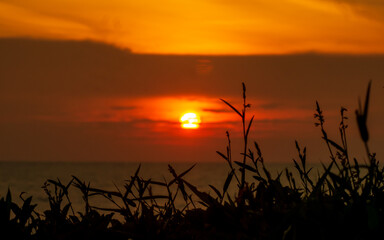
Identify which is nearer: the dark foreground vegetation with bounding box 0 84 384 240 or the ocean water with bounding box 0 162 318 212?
the dark foreground vegetation with bounding box 0 84 384 240

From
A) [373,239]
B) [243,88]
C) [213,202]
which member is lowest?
[373,239]

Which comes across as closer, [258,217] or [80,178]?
[258,217]

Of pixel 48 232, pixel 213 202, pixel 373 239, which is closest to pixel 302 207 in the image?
pixel 373 239

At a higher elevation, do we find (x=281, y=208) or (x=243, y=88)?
(x=243, y=88)

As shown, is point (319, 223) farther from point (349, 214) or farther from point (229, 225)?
point (229, 225)

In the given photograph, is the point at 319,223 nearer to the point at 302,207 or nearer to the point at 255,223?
the point at 302,207

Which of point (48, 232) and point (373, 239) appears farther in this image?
point (48, 232)

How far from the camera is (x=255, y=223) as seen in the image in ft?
8.43

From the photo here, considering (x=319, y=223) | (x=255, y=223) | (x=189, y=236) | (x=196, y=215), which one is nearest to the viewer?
(x=319, y=223)

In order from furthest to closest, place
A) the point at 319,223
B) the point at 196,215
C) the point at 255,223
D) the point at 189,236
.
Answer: the point at 196,215, the point at 189,236, the point at 255,223, the point at 319,223

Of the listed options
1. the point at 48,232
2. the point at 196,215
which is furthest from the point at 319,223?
the point at 48,232

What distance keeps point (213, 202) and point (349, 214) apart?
1.97 feet

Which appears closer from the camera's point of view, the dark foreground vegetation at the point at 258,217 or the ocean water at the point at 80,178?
the dark foreground vegetation at the point at 258,217

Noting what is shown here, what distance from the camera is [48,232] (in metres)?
2.85
